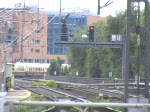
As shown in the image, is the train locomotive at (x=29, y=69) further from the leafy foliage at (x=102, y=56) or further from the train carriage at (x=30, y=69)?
the leafy foliage at (x=102, y=56)

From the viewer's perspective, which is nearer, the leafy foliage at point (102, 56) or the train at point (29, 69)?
the leafy foliage at point (102, 56)

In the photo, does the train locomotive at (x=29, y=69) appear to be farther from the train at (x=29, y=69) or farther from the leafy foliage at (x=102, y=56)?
the leafy foliage at (x=102, y=56)

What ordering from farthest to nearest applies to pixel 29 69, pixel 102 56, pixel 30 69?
pixel 30 69
pixel 29 69
pixel 102 56

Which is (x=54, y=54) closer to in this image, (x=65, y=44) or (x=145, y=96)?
(x=65, y=44)

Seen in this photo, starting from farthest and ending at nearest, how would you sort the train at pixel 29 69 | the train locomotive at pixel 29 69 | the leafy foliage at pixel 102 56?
the train locomotive at pixel 29 69
the train at pixel 29 69
the leafy foliage at pixel 102 56

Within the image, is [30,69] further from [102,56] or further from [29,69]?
[102,56]

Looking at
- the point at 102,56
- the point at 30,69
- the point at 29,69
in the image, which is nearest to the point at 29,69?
the point at 29,69

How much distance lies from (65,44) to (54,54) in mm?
63191

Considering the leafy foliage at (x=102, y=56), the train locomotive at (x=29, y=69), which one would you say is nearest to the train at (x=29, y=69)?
the train locomotive at (x=29, y=69)

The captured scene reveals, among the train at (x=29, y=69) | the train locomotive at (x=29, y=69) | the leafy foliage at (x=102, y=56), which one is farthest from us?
the train locomotive at (x=29, y=69)

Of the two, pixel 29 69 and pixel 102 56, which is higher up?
pixel 102 56

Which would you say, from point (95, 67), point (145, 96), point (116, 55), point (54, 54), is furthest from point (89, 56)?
point (145, 96)

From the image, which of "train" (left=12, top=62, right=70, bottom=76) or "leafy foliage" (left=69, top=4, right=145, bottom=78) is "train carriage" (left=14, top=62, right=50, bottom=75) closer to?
"train" (left=12, top=62, right=70, bottom=76)

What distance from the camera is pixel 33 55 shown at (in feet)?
327
